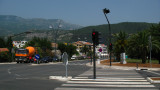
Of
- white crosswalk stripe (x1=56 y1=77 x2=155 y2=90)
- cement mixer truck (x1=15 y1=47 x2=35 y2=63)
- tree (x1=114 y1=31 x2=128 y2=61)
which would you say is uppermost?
tree (x1=114 y1=31 x2=128 y2=61)

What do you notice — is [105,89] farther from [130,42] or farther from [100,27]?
[100,27]

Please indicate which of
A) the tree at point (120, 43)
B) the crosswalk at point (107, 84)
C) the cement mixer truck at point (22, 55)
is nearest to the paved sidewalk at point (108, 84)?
the crosswalk at point (107, 84)

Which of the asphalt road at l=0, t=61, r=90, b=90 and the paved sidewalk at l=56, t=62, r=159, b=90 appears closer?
the paved sidewalk at l=56, t=62, r=159, b=90

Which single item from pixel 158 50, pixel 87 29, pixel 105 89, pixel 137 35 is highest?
pixel 87 29

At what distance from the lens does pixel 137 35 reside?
41.3 meters

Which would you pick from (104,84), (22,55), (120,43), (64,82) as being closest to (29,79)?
(64,82)

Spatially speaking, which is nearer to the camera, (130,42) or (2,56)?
(130,42)

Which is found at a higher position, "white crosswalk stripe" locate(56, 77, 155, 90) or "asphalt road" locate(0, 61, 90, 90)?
"asphalt road" locate(0, 61, 90, 90)

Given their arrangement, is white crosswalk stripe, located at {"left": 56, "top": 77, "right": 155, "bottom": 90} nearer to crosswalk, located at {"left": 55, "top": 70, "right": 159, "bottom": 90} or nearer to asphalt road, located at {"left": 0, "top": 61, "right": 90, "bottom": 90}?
crosswalk, located at {"left": 55, "top": 70, "right": 159, "bottom": 90}

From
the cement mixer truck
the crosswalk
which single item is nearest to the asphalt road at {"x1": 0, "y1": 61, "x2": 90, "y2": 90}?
the crosswalk

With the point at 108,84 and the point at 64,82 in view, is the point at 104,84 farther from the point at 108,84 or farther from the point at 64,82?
the point at 64,82

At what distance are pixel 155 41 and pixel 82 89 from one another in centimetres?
3211

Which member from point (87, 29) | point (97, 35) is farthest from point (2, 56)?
point (87, 29)

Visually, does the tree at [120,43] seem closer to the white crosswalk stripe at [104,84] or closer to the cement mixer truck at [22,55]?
the cement mixer truck at [22,55]
